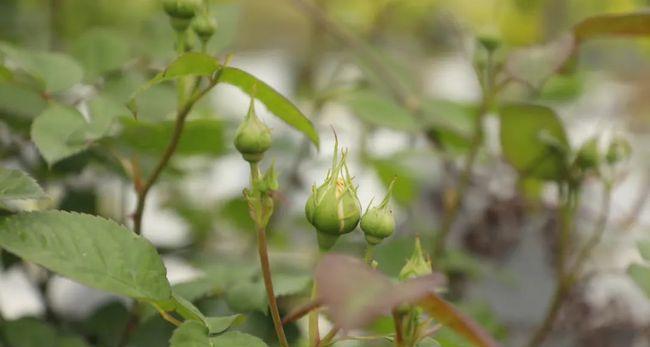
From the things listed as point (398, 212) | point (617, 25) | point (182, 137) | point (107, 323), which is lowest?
point (398, 212)

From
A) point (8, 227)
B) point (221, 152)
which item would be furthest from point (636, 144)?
point (8, 227)

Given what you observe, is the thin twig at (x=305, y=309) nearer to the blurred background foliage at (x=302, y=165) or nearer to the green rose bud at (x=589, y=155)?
the blurred background foliage at (x=302, y=165)

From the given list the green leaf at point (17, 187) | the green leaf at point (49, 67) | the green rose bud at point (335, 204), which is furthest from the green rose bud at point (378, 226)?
the green leaf at point (49, 67)

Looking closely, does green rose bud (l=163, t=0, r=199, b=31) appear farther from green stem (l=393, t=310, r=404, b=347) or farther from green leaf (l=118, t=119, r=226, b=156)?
green stem (l=393, t=310, r=404, b=347)

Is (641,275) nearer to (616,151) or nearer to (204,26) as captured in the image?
(616,151)

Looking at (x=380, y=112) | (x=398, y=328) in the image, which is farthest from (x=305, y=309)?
(x=380, y=112)

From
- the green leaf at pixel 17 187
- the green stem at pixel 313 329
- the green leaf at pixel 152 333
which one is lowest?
the green leaf at pixel 152 333

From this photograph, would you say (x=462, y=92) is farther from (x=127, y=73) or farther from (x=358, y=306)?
(x=358, y=306)
